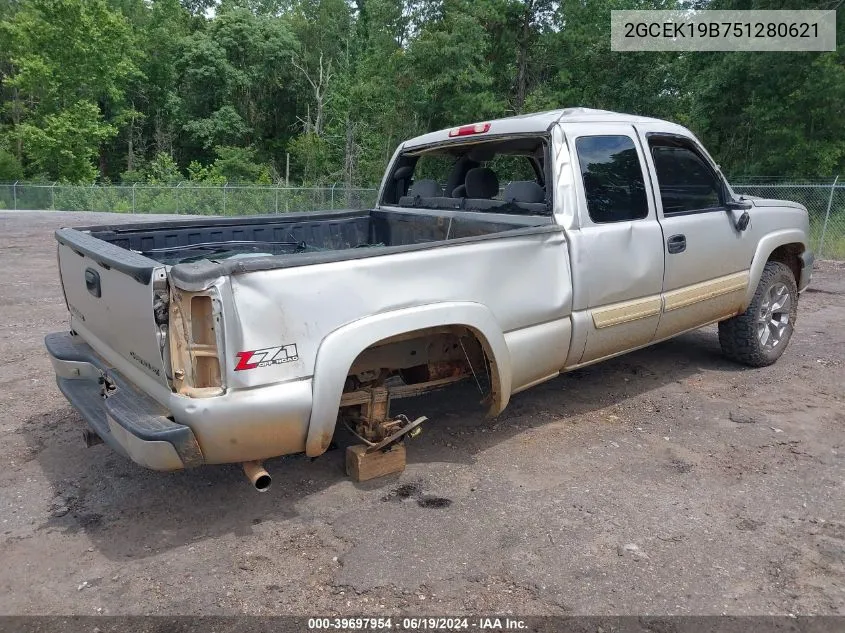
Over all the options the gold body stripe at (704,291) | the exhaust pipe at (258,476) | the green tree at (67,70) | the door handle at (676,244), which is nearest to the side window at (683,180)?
the door handle at (676,244)

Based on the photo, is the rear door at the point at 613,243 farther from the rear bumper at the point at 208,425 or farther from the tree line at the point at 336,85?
the tree line at the point at 336,85

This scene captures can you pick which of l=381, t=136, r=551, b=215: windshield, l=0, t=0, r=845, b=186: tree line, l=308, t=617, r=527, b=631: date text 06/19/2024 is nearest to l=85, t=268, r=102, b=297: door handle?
l=308, t=617, r=527, b=631: date text 06/19/2024

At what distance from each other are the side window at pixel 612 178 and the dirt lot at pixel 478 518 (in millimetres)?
1445

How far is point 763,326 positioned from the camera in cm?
565

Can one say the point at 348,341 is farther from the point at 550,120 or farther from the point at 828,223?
the point at 828,223

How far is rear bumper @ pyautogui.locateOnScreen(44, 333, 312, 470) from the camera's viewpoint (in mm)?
2727

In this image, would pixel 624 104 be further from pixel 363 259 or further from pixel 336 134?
pixel 363 259

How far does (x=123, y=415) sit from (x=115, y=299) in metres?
0.60

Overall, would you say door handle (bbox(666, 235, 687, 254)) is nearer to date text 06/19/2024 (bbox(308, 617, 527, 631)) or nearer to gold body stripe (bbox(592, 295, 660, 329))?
gold body stripe (bbox(592, 295, 660, 329))

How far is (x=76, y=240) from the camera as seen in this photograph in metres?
3.60

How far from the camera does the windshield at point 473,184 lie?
14.4 ft

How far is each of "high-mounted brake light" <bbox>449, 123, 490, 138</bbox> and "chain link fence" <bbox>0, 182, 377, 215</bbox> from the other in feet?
56.8

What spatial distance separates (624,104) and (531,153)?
23143mm

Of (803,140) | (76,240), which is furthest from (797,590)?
(803,140)
